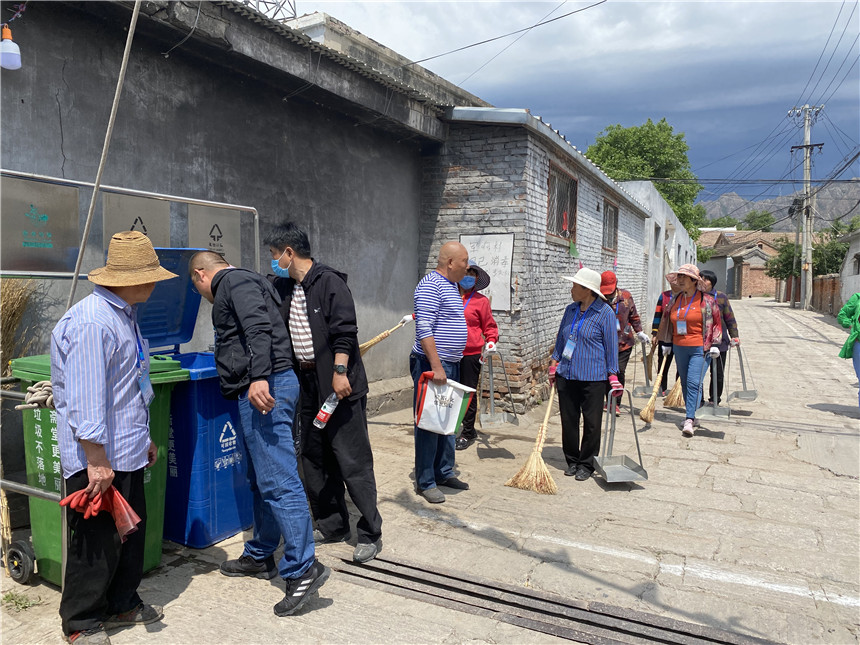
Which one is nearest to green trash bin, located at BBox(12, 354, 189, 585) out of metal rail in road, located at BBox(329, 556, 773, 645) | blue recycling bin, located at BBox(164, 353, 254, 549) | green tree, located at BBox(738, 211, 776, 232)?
blue recycling bin, located at BBox(164, 353, 254, 549)

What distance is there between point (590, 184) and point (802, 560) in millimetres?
8571

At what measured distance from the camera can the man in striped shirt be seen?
452 centimetres

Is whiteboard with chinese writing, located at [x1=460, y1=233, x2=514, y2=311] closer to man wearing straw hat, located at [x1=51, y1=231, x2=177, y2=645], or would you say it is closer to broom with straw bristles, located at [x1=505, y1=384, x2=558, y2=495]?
broom with straw bristles, located at [x1=505, y1=384, x2=558, y2=495]

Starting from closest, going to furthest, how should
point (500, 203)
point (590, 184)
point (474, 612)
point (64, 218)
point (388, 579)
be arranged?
1. point (474, 612)
2. point (388, 579)
3. point (64, 218)
4. point (500, 203)
5. point (590, 184)

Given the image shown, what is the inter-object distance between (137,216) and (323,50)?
2357 millimetres

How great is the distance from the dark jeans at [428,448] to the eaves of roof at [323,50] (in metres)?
A: 2.97

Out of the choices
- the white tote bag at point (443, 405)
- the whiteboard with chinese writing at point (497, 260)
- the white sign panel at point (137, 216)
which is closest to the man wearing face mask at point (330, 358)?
the white tote bag at point (443, 405)

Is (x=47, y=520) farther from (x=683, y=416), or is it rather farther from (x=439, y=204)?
(x=683, y=416)

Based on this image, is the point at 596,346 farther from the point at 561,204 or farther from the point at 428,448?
the point at 561,204

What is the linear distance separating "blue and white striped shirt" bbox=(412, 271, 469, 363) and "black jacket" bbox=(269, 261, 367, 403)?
3.05 feet

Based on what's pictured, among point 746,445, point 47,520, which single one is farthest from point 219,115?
point 746,445

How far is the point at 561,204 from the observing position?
970cm

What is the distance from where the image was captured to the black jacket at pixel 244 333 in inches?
120

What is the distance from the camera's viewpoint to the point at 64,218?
4145mm
